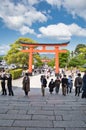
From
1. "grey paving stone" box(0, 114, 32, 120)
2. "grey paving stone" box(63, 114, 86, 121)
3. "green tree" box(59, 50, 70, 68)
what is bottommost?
"grey paving stone" box(63, 114, 86, 121)

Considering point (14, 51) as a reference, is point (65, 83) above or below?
below

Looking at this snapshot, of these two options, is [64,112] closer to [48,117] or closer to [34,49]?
[48,117]

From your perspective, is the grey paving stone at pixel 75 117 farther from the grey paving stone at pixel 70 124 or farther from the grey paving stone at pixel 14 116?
the grey paving stone at pixel 14 116

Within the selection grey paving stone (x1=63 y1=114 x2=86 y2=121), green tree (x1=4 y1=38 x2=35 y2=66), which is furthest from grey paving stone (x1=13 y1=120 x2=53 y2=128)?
green tree (x1=4 y1=38 x2=35 y2=66)

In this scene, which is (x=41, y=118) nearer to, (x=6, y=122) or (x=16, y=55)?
(x=6, y=122)

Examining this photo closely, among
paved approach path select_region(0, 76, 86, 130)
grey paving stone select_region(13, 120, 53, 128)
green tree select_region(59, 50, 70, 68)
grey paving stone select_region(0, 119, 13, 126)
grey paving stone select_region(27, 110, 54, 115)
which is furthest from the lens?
green tree select_region(59, 50, 70, 68)

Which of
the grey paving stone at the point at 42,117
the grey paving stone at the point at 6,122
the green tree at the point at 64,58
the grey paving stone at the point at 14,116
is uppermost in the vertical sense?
the green tree at the point at 64,58

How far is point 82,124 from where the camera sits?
7.79 metres

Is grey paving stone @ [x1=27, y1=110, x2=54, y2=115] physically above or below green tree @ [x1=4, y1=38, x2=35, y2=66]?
below

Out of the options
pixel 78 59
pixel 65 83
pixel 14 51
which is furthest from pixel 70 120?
pixel 78 59

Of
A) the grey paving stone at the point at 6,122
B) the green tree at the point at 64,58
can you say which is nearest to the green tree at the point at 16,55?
the green tree at the point at 64,58

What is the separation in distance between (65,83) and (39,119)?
812 centimetres

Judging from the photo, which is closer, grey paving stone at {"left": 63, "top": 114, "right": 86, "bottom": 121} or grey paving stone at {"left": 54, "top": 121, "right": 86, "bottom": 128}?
grey paving stone at {"left": 54, "top": 121, "right": 86, "bottom": 128}

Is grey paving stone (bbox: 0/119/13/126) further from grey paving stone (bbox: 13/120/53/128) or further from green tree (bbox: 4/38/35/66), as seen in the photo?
green tree (bbox: 4/38/35/66)
